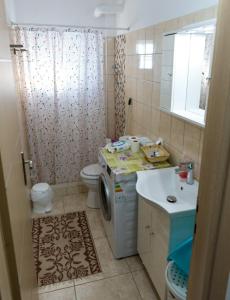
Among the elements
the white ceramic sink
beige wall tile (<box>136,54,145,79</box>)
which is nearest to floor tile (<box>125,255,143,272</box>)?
the white ceramic sink

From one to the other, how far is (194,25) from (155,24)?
0.66 metres

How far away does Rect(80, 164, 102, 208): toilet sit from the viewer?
2.93 metres

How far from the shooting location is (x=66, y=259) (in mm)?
2322

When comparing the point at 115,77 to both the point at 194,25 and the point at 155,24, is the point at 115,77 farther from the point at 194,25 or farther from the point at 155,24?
the point at 194,25

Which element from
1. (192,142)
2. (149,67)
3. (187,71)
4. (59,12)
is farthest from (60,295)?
(59,12)

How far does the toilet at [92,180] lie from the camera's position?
9.61 feet

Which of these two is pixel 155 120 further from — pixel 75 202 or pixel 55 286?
pixel 55 286

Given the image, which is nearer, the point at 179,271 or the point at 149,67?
the point at 179,271

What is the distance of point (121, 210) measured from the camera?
7.07ft

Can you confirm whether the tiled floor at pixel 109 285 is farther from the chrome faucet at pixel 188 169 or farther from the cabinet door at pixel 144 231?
the chrome faucet at pixel 188 169

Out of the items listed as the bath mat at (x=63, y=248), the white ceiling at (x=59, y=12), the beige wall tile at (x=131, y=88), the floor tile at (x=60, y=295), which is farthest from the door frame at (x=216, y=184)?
the white ceiling at (x=59, y=12)

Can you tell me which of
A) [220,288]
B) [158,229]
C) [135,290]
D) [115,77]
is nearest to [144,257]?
[135,290]

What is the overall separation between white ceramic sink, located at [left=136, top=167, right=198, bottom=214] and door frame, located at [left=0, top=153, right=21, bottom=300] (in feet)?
3.00

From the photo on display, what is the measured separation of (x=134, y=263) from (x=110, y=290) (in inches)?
13.9
